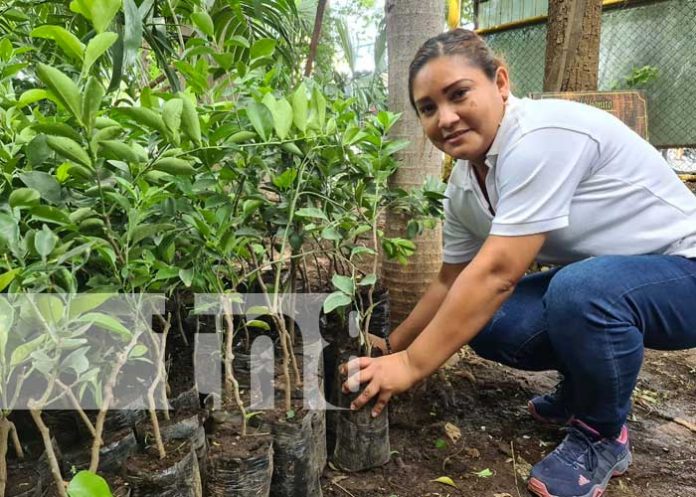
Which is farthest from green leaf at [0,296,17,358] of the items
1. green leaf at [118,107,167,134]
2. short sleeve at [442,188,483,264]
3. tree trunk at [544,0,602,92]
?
tree trunk at [544,0,602,92]

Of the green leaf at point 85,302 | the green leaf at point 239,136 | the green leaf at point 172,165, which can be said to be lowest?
the green leaf at point 85,302

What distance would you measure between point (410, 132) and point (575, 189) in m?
0.62

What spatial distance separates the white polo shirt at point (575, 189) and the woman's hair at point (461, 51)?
0.39 ft

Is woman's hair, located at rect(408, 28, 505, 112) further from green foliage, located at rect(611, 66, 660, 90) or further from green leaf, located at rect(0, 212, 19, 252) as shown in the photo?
green foliage, located at rect(611, 66, 660, 90)

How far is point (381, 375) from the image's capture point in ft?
3.83

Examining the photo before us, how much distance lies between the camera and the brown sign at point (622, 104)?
3.01m

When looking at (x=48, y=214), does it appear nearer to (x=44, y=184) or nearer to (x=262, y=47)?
(x=44, y=184)

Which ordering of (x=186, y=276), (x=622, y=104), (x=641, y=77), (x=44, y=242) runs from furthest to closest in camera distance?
(x=641, y=77) → (x=622, y=104) → (x=186, y=276) → (x=44, y=242)

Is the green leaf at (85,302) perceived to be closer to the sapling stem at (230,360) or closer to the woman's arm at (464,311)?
the sapling stem at (230,360)

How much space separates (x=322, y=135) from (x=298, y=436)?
1.98 ft

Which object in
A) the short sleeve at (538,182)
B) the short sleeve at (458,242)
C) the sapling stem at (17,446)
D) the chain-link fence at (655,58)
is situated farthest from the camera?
the chain-link fence at (655,58)

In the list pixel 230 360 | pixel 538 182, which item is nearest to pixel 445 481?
pixel 230 360

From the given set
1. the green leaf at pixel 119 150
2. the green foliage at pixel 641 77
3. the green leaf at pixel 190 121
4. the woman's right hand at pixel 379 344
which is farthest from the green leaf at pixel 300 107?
the green foliage at pixel 641 77

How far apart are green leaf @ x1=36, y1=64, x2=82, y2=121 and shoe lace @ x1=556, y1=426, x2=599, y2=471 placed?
1281 millimetres
